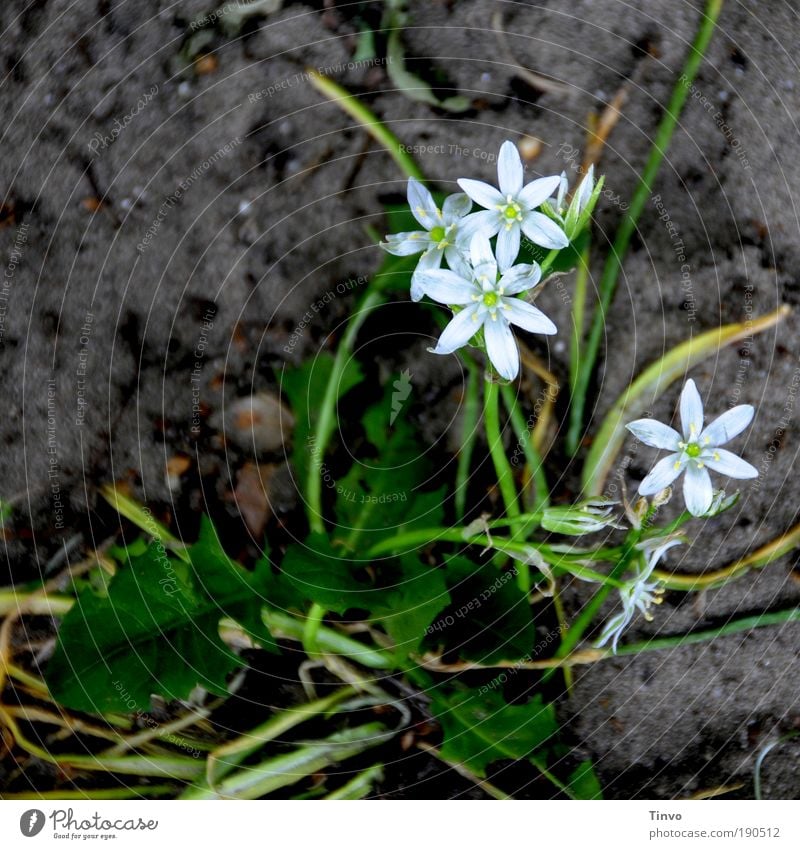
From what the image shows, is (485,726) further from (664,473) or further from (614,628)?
(664,473)

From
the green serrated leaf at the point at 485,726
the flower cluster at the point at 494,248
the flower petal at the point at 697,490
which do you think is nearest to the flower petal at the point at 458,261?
the flower cluster at the point at 494,248

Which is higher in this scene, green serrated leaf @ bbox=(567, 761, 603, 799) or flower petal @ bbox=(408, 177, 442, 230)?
flower petal @ bbox=(408, 177, 442, 230)

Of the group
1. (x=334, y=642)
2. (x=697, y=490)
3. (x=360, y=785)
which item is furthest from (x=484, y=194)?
(x=360, y=785)

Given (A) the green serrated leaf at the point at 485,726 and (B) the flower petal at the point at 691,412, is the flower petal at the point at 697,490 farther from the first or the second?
(A) the green serrated leaf at the point at 485,726

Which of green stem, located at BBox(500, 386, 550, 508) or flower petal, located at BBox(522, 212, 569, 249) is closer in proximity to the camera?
flower petal, located at BBox(522, 212, 569, 249)

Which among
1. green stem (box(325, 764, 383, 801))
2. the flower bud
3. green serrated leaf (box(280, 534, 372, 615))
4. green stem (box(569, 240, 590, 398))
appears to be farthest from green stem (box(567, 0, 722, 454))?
green stem (box(325, 764, 383, 801))

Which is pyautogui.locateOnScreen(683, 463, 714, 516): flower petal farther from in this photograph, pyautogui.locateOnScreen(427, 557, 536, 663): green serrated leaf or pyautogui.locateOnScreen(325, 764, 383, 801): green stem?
pyautogui.locateOnScreen(325, 764, 383, 801): green stem

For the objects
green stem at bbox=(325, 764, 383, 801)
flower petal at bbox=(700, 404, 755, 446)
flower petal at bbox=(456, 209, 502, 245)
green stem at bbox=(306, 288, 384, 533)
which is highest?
flower petal at bbox=(456, 209, 502, 245)
